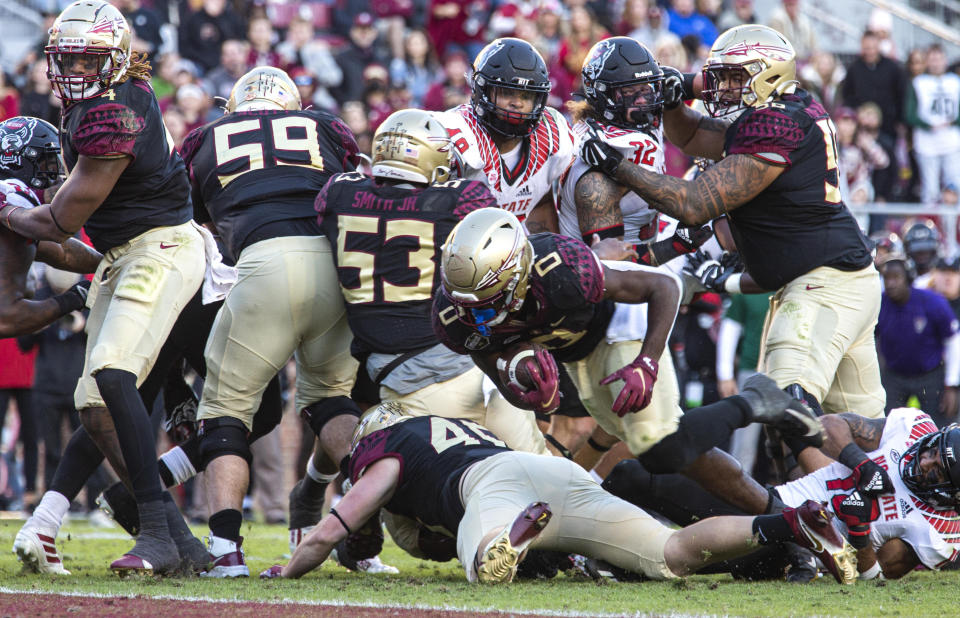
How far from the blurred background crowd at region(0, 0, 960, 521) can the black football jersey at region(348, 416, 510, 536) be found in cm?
418

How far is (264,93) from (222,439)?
171 cm

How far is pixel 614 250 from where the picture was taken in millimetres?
5195

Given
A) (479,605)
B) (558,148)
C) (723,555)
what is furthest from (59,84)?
(723,555)

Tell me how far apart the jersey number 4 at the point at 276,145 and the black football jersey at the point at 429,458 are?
1.45m

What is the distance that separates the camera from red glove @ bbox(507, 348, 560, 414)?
173 inches

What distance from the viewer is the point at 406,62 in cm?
1274

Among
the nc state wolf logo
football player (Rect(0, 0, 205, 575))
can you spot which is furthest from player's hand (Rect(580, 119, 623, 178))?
the nc state wolf logo

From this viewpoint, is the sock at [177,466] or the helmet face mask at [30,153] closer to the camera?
the helmet face mask at [30,153]

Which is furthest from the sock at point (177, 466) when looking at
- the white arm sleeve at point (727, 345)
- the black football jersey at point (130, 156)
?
the white arm sleeve at point (727, 345)

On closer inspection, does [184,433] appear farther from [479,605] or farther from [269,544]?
[479,605]

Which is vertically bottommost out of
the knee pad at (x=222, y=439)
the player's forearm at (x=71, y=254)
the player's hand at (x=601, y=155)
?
the knee pad at (x=222, y=439)

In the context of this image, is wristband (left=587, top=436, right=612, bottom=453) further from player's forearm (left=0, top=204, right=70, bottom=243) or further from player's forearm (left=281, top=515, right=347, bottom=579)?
player's forearm (left=0, top=204, right=70, bottom=243)

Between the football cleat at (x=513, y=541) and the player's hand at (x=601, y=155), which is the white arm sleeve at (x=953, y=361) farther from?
the football cleat at (x=513, y=541)

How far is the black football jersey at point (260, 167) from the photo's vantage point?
18.3 ft
